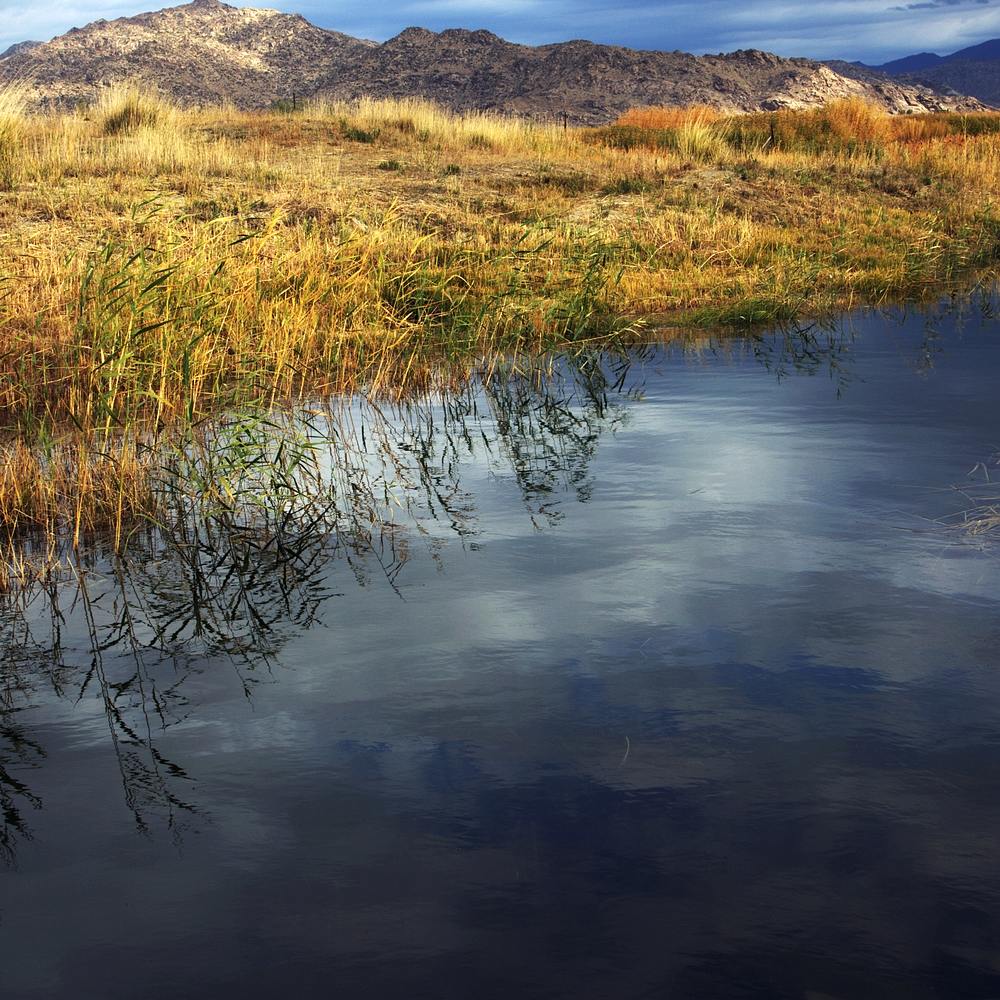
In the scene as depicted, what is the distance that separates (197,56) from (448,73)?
17.9m

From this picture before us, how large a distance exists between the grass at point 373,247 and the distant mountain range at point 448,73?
49809 millimetres

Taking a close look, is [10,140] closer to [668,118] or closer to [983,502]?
[668,118]

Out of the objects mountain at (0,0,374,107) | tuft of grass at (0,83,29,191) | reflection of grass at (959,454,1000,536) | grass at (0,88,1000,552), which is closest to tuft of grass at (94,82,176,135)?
grass at (0,88,1000,552)

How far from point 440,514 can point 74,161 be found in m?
13.1

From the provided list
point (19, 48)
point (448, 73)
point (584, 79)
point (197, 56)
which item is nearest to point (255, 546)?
point (584, 79)

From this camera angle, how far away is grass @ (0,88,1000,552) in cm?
778

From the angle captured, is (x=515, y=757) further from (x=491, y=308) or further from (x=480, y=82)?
(x=480, y=82)

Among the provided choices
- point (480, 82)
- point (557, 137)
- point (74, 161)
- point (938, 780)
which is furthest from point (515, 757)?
point (480, 82)

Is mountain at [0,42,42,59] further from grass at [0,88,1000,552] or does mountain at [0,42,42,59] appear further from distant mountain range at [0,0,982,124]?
grass at [0,88,1000,552]

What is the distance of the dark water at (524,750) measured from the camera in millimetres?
2873

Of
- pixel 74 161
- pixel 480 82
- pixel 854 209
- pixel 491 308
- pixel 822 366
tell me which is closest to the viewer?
pixel 822 366

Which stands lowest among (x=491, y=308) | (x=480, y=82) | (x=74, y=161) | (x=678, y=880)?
(x=678, y=880)

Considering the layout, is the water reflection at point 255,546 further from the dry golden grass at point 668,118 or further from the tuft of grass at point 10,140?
the dry golden grass at point 668,118

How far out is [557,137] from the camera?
80.1ft
